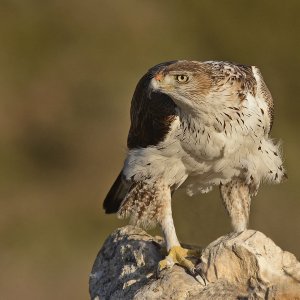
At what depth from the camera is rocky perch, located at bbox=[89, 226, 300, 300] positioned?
7781mm

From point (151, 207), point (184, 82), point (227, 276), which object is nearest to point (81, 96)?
point (151, 207)

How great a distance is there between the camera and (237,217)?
422 inches

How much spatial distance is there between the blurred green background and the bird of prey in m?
6.29

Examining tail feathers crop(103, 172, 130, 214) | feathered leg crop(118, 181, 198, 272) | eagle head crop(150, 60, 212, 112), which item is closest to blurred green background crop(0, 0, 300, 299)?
tail feathers crop(103, 172, 130, 214)

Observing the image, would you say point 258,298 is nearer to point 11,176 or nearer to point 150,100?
point 150,100

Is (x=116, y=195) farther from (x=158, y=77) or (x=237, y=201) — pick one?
(x=158, y=77)

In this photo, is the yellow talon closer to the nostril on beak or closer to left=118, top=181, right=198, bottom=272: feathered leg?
left=118, top=181, right=198, bottom=272: feathered leg

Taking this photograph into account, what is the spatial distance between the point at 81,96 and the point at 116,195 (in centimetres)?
982

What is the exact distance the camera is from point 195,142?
966 cm

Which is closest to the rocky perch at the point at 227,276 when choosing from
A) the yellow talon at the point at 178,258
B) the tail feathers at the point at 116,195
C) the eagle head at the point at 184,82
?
the yellow talon at the point at 178,258

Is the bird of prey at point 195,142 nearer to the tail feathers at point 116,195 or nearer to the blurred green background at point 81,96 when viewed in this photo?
the tail feathers at point 116,195

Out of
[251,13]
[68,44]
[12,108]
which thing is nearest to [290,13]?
[251,13]

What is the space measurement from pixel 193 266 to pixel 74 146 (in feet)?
39.0

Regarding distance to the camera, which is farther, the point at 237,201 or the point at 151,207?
the point at 237,201
